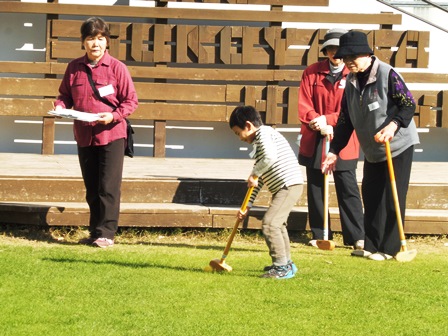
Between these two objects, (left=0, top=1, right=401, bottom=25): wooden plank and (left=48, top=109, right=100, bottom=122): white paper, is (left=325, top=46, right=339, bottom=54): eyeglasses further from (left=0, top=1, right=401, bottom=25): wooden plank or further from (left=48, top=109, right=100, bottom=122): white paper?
(left=0, top=1, right=401, bottom=25): wooden plank

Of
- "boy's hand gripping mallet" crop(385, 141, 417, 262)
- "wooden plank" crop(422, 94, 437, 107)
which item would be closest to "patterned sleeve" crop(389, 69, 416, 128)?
"boy's hand gripping mallet" crop(385, 141, 417, 262)

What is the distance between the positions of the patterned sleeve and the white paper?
2354 millimetres

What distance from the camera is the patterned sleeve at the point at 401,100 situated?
8.64 metres

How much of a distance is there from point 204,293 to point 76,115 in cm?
222

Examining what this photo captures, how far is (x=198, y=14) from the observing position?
13570 mm

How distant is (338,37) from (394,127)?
50.9 inches

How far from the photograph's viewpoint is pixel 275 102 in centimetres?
1359

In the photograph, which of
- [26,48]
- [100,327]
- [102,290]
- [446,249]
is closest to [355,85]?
Answer: [446,249]

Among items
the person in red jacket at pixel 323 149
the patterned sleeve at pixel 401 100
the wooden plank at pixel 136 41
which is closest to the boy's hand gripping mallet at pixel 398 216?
the patterned sleeve at pixel 401 100

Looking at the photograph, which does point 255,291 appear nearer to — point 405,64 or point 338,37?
point 338,37

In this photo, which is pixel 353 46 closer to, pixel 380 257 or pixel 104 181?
pixel 380 257

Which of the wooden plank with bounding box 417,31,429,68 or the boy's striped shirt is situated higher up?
the wooden plank with bounding box 417,31,429,68

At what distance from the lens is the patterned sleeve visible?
28.3 ft

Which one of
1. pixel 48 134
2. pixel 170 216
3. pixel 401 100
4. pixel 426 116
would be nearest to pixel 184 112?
pixel 48 134
